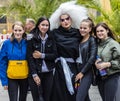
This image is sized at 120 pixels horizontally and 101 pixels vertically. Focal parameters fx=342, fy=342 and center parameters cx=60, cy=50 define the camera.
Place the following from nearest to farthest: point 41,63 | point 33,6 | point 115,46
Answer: point 115,46, point 41,63, point 33,6

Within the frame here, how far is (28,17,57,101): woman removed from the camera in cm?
603

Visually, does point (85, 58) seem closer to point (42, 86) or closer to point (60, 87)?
point (60, 87)

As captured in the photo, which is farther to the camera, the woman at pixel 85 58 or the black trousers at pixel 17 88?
the black trousers at pixel 17 88

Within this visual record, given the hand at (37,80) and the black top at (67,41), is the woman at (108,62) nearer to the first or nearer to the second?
the black top at (67,41)

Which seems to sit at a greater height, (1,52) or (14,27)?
(14,27)

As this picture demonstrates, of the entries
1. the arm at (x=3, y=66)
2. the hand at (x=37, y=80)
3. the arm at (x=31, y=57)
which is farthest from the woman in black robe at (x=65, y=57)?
the arm at (x=3, y=66)

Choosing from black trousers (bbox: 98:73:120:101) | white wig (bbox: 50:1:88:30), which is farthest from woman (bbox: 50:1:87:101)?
black trousers (bbox: 98:73:120:101)

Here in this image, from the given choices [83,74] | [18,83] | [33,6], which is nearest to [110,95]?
[83,74]

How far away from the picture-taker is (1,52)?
6.13 m

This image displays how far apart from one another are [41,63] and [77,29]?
0.92 metres

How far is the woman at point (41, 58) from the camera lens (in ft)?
19.8

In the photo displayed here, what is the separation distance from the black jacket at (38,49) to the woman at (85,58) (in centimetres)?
51

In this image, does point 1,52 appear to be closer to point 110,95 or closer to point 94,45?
point 94,45

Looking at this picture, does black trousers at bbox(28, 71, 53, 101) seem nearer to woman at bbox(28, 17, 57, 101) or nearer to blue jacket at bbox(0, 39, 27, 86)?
woman at bbox(28, 17, 57, 101)
